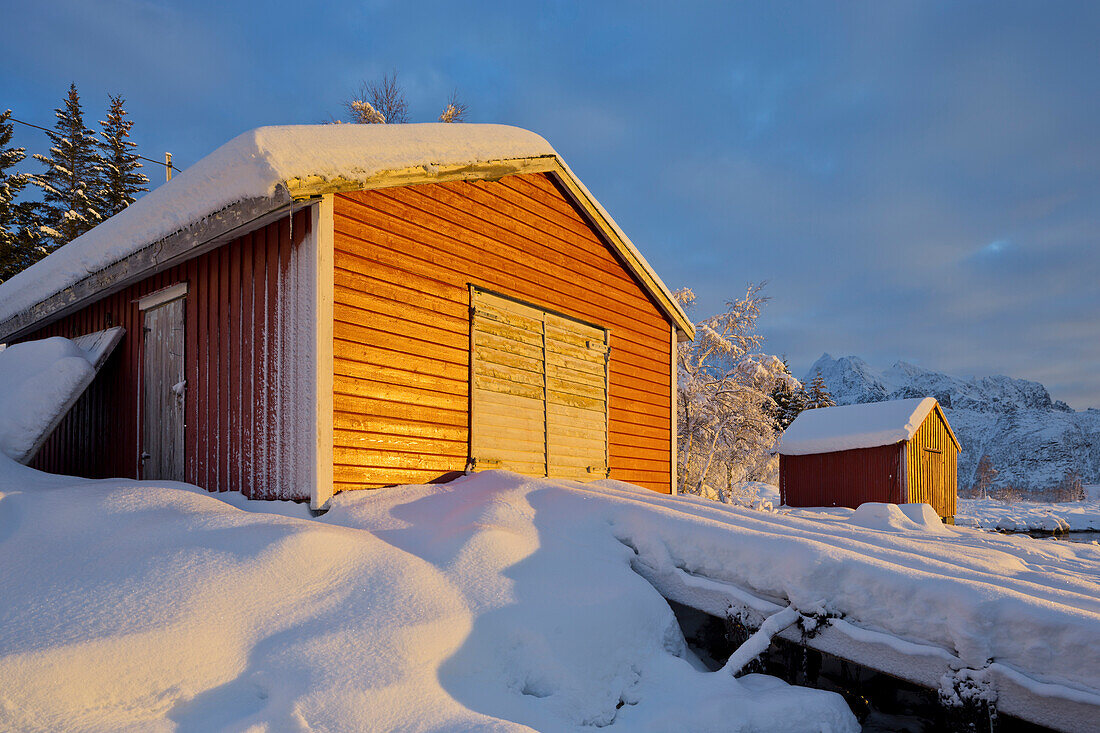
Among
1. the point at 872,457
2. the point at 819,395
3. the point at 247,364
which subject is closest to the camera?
the point at 247,364

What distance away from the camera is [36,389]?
7.19 meters

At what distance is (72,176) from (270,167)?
102 ft

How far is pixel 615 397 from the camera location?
9969 millimetres

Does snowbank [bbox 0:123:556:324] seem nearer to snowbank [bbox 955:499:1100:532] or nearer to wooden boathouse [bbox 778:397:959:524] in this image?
wooden boathouse [bbox 778:397:959:524]

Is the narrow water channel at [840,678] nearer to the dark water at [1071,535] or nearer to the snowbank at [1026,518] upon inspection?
the snowbank at [1026,518]

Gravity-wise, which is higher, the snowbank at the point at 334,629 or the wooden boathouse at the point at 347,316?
the wooden boathouse at the point at 347,316

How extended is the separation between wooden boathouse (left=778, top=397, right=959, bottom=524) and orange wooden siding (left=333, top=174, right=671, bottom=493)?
47.7 feet

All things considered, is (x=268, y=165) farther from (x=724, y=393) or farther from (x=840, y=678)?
(x=724, y=393)

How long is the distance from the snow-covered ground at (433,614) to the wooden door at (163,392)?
212cm

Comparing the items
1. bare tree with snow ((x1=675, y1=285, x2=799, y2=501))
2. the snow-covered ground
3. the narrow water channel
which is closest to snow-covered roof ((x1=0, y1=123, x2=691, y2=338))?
the snow-covered ground

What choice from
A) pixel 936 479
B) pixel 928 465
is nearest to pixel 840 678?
pixel 928 465

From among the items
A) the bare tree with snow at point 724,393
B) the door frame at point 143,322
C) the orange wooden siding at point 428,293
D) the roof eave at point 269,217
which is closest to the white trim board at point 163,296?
the door frame at point 143,322

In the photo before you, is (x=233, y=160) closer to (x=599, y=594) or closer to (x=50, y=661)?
(x=50, y=661)

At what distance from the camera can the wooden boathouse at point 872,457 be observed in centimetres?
2061
